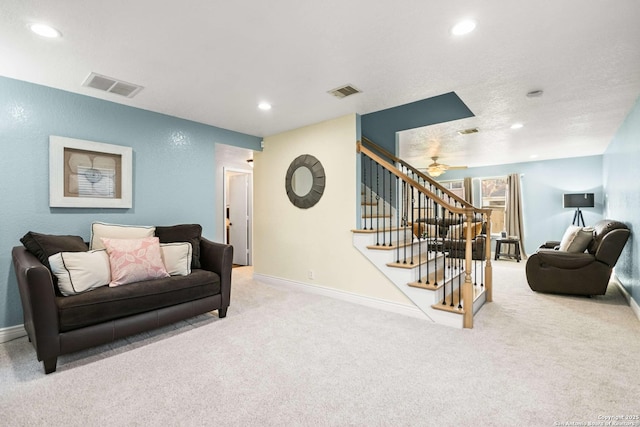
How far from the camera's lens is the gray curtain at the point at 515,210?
7086mm

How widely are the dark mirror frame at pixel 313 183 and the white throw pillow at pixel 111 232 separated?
1896mm

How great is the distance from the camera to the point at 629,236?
142 inches

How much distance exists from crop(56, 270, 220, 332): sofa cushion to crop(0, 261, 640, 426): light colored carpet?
0.99 ft

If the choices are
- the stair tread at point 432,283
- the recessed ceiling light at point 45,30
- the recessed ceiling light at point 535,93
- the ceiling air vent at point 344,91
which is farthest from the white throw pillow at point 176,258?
the recessed ceiling light at point 535,93

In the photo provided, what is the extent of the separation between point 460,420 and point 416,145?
4.43 metres

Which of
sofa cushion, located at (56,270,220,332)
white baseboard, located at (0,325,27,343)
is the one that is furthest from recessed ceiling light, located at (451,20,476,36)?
white baseboard, located at (0,325,27,343)

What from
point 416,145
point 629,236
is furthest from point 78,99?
point 629,236

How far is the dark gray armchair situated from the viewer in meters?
3.62

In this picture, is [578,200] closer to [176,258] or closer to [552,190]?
[552,190]

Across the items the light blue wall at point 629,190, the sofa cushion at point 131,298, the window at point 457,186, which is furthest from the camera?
the window at point 457,186

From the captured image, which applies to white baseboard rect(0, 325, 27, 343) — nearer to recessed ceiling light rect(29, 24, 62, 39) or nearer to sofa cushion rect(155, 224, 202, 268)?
sofa cushion rect(155, 224, 202, 268)

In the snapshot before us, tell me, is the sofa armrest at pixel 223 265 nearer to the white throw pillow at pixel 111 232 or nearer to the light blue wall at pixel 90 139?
the white throw pillow at pixel 111 232

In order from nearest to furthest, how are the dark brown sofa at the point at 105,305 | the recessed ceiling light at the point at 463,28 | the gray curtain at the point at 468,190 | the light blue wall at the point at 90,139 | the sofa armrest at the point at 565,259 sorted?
the recessed ceiling light at the point at 463,28, the dark brown sofa at the point at 105,305, the light blue wall at the point at 90,139, the sofa armrest at the point at 565,259, the gray curtain at the point at 468,190

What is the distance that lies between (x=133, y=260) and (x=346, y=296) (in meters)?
2.33
